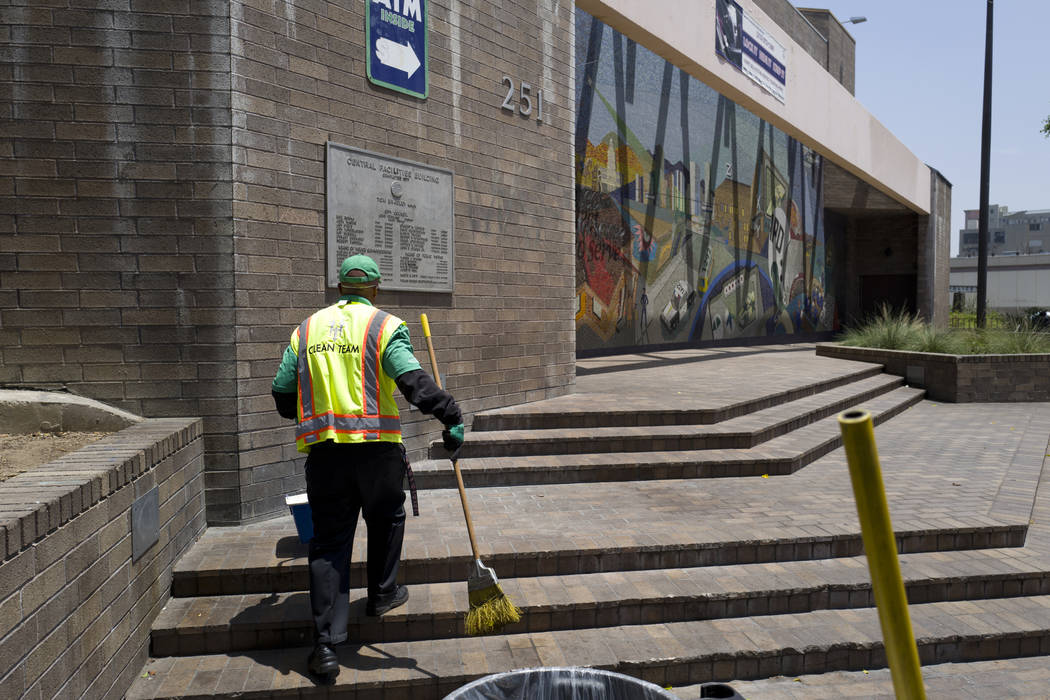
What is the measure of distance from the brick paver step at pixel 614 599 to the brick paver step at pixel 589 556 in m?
0.06

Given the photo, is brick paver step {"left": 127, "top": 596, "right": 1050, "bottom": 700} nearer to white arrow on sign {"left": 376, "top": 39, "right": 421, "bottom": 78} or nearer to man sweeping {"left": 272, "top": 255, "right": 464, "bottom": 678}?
man sweeping {"left": 272, "top": 255, "right": 464, "bottom": 678}

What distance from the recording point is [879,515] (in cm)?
106

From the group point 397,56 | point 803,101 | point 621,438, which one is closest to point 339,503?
point 621,438

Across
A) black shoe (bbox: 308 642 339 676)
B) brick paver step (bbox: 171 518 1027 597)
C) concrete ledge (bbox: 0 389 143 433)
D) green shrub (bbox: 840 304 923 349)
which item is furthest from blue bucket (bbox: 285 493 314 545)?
green shrub (bbox: 840 304 923 349)

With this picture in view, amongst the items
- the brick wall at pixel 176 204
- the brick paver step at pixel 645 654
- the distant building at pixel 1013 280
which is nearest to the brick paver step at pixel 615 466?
the brick wall at pixel 176 204

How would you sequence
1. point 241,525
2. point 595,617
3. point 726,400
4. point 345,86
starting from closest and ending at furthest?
1. point 595,617
2. point 241,525
3. point 345,86
4. point 726,400

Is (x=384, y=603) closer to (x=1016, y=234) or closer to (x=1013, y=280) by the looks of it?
(x=1013, y=280)

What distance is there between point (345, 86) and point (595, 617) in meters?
4.37

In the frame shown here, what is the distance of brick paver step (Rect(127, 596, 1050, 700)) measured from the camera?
379 centimetres

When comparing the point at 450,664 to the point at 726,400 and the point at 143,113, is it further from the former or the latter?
the point at 726,400

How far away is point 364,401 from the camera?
12.8ft

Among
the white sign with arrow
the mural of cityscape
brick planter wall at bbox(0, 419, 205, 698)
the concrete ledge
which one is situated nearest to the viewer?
brick planter wall at bbox(0, 419, 205, 698)

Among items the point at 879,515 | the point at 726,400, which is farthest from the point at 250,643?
the point at 726,400

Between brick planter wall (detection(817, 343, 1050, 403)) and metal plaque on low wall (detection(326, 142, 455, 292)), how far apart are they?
967 centimetres
